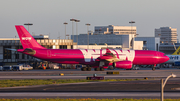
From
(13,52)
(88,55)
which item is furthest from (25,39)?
(13,52)

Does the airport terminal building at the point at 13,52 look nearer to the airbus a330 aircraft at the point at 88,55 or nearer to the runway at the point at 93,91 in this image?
the airbus a330 aircraft at the point at 88,55

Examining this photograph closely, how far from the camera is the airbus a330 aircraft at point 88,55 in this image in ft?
208

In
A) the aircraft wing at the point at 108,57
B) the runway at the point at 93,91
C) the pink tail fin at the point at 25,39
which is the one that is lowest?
the runway at the point at 93,91

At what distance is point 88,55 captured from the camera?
65438mm

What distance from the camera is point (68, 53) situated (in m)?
64.0

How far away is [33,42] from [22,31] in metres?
3.38

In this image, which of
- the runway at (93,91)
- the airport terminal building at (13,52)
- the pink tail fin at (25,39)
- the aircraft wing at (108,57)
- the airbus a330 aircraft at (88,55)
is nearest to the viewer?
the runway at (93,91)

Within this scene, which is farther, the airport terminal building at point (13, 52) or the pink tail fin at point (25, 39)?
the airport terminal building at point (13, 52)

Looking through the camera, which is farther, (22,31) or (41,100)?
(22,31)

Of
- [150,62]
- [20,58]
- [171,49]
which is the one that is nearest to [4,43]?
[20,58]

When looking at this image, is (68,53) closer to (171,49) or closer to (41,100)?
(41,100)

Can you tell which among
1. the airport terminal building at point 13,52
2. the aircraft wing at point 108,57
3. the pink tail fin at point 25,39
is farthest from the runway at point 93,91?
the airport terminal building at point 13,52

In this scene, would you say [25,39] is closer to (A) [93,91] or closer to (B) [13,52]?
(B) [13,52]

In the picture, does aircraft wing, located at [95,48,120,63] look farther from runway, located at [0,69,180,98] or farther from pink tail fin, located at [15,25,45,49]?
runway, located at [0,69,180,98]
